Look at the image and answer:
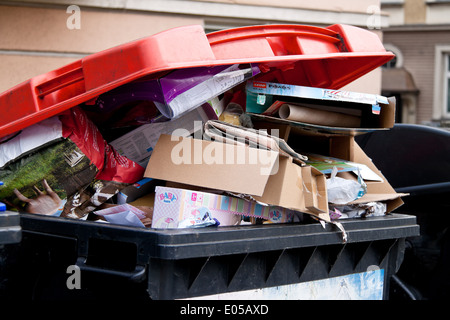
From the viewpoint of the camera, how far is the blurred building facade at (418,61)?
683 inches

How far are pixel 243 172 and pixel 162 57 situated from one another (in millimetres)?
472

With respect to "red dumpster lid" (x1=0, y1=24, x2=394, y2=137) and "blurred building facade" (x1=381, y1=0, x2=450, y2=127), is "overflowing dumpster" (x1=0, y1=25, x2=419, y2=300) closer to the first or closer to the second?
"red dumpster lid" (x1=0, y1=24, x2=394, y2=137)

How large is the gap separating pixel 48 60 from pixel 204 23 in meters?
2.02

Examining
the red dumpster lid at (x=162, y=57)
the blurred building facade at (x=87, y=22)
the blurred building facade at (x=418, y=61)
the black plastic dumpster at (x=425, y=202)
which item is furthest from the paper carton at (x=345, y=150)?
the blurred building facade at (x=418, y=61)

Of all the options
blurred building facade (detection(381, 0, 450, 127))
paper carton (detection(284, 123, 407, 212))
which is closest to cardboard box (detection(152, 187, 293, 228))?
paper carton (detection(284, 123, 407, 212))

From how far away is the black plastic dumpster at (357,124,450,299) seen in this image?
9.90 ft

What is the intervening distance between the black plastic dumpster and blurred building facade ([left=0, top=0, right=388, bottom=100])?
3866 millimetres

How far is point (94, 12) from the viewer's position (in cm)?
649

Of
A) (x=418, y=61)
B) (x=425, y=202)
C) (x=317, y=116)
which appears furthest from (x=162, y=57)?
(x=418, y=61)

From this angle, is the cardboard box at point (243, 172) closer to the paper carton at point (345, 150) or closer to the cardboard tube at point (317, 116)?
the cardboard tube at point (317, 116)

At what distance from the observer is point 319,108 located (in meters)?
2.45

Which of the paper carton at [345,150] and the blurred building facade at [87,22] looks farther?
the blurred building facade at [87,22]

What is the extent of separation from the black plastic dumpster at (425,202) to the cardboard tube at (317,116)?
2.45 feet
